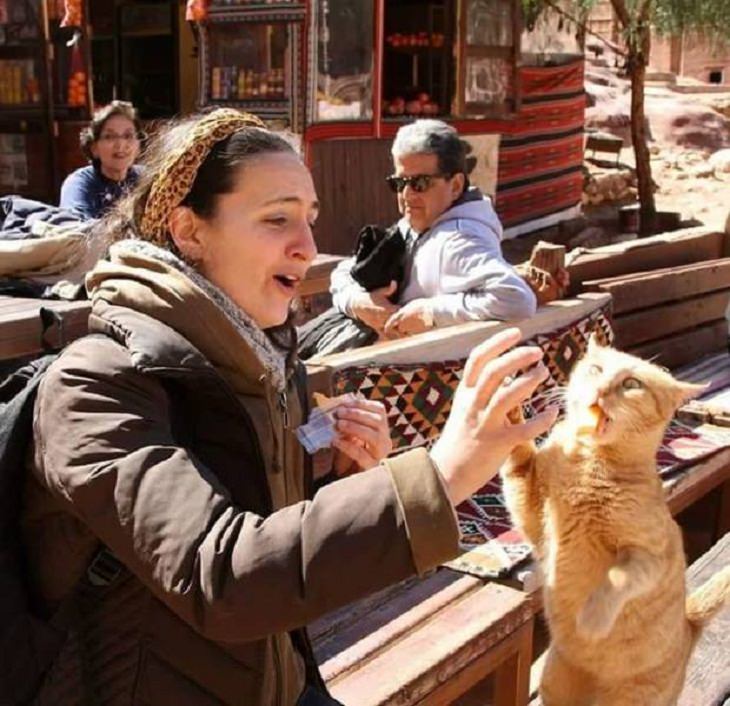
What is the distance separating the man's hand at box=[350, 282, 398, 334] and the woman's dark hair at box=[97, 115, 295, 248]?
239 centimetres

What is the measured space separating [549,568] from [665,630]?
0.32 m

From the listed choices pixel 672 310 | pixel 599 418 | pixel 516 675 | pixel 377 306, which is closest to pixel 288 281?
pixel 599 418

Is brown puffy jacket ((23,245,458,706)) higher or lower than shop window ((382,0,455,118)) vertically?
lower

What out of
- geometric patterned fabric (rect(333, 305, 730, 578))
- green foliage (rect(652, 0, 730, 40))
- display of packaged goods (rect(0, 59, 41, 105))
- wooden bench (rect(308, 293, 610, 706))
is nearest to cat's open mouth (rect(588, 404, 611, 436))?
geometric patterned fabric (rect(333, 305, 730, 578))

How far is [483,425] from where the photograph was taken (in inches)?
48.1

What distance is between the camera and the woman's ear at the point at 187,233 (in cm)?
145

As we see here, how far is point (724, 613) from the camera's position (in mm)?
3281

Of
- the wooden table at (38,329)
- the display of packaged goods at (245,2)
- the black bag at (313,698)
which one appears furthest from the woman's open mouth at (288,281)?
the display of packaged goods at (245,2)

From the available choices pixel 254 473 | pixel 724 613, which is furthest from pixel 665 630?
pixel 254 473

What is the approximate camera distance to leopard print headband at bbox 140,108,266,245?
1.43 meters

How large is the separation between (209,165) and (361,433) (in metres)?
0.46

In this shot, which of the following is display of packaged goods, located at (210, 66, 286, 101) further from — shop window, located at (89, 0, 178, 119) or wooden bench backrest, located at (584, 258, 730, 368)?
wooden bench backrest, located at (584, 258, 730, 368)

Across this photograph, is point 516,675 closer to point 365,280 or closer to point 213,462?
point 365,280

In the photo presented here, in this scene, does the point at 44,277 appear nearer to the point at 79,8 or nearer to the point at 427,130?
the point at 427,130
